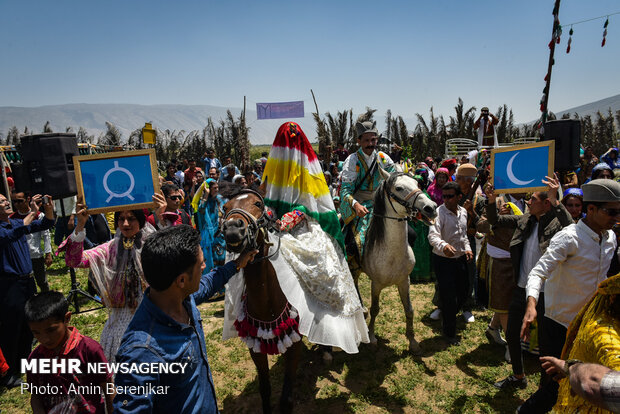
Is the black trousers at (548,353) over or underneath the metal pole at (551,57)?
underneath

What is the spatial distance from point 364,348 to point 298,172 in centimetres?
291

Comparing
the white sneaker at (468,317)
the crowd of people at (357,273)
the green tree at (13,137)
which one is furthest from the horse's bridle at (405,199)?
the green tree at (13,137)

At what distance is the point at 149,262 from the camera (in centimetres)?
177

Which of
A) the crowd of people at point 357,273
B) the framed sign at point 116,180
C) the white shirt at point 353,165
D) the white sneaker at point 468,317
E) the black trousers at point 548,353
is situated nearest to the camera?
the crowd of people at point 357,273

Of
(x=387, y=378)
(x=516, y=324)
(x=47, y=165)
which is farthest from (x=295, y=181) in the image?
(x=47, y=165)

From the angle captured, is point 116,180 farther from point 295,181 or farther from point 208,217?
point 208,217

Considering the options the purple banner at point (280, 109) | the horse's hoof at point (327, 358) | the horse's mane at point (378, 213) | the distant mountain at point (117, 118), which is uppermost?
the distant mountain at point (117, 118)

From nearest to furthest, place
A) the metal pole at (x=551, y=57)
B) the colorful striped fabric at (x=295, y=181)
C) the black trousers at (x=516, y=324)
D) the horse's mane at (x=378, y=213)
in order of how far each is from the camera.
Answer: the black trousers at (x=516, y=324) → the colorful striped fabric at (x=295, y=181) → the horse's mane at (x=378, y=213) → the metal pole at (x=551, y=57)

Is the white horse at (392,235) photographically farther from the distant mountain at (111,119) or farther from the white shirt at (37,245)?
the distant mountain at (111,119)

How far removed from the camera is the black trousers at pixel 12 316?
14.7 feet

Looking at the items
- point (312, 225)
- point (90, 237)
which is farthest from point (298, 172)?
point (90, 237)

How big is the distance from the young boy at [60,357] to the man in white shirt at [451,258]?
420 centimetres

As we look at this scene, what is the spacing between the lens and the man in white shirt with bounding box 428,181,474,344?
5.04 meters

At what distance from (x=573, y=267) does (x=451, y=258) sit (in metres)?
2.20
